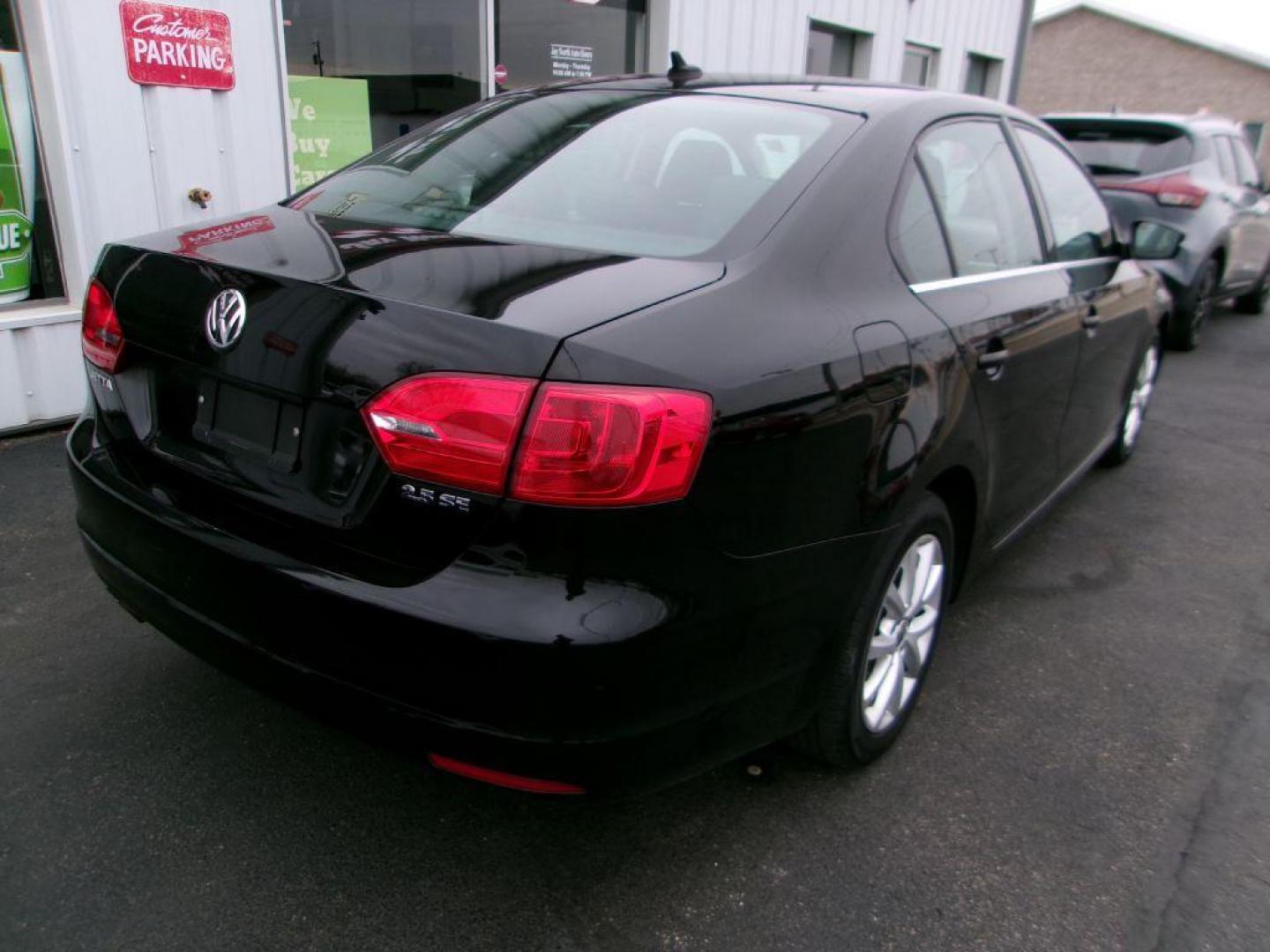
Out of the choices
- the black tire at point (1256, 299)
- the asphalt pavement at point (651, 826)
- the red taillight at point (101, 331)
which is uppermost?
the red taillight at point (101, 331)

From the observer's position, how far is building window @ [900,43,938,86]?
1105 cm

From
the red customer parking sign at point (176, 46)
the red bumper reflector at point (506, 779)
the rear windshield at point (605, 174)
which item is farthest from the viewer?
the red customer parking sign at point (176, 46)

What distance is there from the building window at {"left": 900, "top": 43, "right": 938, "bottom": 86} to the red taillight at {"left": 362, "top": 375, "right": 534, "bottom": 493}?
10637 mm

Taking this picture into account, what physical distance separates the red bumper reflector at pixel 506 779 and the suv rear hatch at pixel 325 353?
0.34 metres

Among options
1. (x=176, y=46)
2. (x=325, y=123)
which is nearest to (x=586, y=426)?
(x=176, y=46)

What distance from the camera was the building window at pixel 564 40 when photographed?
22.0 ft

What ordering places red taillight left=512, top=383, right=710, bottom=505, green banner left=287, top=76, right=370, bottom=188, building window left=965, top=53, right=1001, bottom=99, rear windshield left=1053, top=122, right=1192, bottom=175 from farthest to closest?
building window left=965, top=53, right=1001, bottom=99, rear windshield left=1053, top=122, right=1192, bottom=175, green banner left=287, top=76, right=370, bottom=188, red taillight left=512, top=383, right=710, bottom=505

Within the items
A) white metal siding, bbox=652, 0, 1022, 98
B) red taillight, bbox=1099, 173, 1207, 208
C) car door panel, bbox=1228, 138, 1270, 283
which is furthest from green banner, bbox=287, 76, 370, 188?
car door panel, bbox=1228, 138, 1270, 283

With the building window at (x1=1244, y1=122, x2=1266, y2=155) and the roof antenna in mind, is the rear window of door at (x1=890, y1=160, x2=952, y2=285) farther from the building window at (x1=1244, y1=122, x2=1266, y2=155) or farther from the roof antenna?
the building window at (x1=1244, y1=122, x2=1266, y2=155)

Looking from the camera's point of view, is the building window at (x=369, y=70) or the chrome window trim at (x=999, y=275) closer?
the chrome window trim at (x=999, y=275)

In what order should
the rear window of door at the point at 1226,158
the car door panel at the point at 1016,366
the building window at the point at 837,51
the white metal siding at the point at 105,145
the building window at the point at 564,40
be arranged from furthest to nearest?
the building window at the point at 837,51, the rear window of door at the point at 1226,158, the building window at the point at 564,40, the white metal siding at the point at 105,145, the car door panel at the point at 1016,366

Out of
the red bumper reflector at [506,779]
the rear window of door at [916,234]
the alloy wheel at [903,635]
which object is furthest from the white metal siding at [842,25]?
the red bumper reflector at [506,779]

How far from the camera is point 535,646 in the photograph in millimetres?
1604

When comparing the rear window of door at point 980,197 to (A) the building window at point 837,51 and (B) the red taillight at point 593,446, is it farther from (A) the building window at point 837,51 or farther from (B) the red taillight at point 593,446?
(A) the building window at point 837,51
